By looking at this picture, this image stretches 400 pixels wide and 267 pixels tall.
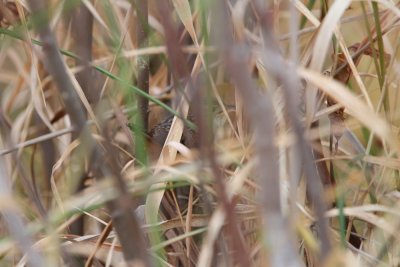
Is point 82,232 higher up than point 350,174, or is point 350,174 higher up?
point 350,174

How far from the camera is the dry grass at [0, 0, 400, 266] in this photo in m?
0.46

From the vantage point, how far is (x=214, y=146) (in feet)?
2.20

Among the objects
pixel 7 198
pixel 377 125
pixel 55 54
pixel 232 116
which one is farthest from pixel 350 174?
pixel 55 54

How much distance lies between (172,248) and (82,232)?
0.24 metres

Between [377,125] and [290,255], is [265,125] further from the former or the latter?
[377,125]

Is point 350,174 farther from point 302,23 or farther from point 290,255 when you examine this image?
point 290,255

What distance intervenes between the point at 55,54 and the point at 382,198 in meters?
0.62

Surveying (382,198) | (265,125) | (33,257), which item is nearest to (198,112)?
(265,125)

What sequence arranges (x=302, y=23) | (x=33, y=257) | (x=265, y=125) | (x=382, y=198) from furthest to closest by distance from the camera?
(x=302, y=23) < (x=382, y=198) < (x=33, y=257) < (x=265, y=125)

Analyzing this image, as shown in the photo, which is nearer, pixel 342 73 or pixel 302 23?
pixel 342 73

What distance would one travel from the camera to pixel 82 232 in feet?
4.12

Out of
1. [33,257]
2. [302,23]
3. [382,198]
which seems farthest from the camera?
[302,23]

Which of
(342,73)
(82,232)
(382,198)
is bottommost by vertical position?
(82,232)

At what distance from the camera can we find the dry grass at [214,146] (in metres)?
0.46
